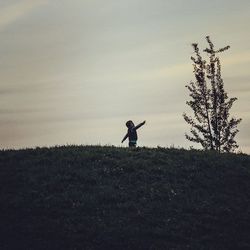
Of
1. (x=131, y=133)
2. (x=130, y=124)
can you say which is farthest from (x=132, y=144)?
(x=130, y=124)

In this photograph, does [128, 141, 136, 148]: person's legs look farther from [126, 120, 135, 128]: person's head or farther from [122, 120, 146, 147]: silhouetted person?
[126, 120, 135, 128]: person's head

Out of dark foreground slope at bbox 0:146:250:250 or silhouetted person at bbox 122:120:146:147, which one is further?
silhouetted person at bbox 122:120:146:147

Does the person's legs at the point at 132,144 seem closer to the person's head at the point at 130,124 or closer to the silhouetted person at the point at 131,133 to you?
the silhouetted person at the point at 131,133

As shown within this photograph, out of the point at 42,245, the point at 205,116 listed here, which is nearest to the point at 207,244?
the point at 42,245

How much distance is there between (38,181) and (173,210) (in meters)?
7.09

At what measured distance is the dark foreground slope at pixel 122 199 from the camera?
20.1 metres

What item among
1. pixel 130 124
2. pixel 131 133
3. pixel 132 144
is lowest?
pixel 132 144

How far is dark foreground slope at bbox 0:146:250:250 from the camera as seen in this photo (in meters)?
20.1

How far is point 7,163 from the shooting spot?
28.4 m

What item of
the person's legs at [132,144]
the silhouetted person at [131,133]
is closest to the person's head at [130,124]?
the silhouetted person at [131,133]

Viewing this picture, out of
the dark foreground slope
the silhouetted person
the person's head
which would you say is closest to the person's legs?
the silhouetted person

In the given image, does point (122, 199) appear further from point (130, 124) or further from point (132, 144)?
point (132, 144)

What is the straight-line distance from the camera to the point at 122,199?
2352 cm

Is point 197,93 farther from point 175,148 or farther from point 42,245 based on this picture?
point 42,245
